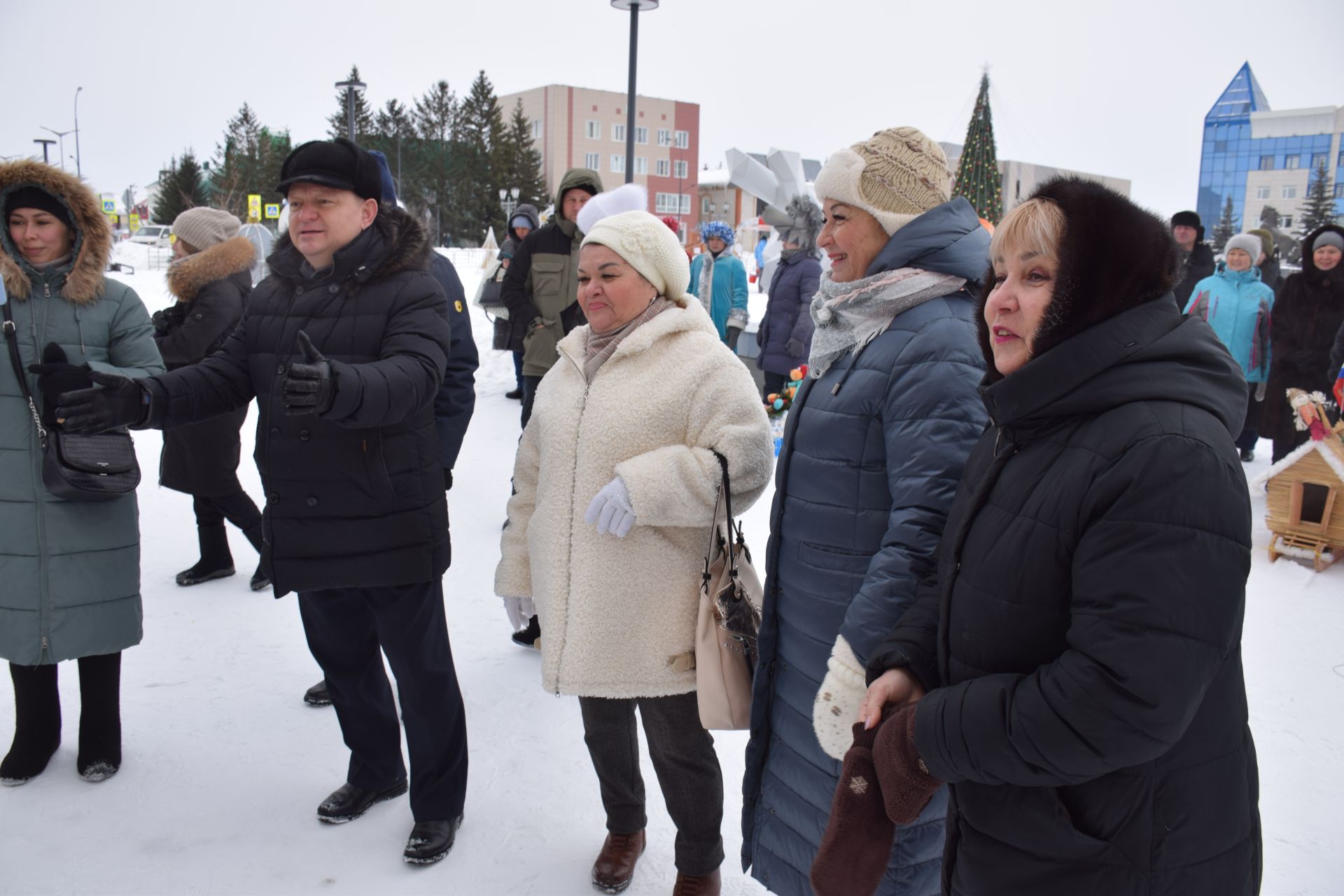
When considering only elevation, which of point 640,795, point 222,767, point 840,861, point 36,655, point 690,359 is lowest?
point 222,767

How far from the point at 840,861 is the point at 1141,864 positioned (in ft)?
1.57

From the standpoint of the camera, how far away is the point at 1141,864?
127cm

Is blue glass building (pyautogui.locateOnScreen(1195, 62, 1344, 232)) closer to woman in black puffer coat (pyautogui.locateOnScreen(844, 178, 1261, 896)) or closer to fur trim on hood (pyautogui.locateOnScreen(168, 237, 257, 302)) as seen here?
fur trim on hood (pyautogui.locateOnScreen(168, 237, 257, 302))

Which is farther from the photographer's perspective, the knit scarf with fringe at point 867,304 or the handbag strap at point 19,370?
the handbag strap at point 19,370

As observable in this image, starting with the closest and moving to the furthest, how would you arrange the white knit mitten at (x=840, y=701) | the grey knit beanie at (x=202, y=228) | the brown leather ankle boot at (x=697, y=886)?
the white knit mitten at (x=840, y=701) < the brown leather ankle boot at (x=697, y=886) < the grey knit beanie at (x=202, y=228)

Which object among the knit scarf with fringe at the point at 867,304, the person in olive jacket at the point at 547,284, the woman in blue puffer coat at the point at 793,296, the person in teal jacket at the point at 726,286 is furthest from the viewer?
the person in teal jacket at the point at 726,286

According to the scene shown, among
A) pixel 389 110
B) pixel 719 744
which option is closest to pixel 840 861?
pixel 719 744

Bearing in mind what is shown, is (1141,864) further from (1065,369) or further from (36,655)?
(36,655)

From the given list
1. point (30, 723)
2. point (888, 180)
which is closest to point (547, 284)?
point (30, 723)

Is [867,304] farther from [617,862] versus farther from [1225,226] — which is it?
[1225,226]

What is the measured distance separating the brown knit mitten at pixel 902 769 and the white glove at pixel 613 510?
0.98 m

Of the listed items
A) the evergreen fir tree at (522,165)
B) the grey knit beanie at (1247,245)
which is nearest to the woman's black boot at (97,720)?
the grey knit beanie at (1247,245)

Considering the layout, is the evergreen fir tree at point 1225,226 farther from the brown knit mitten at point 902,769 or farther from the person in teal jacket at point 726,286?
the brown knit mitten at point 902,769

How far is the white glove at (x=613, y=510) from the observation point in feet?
7.46
